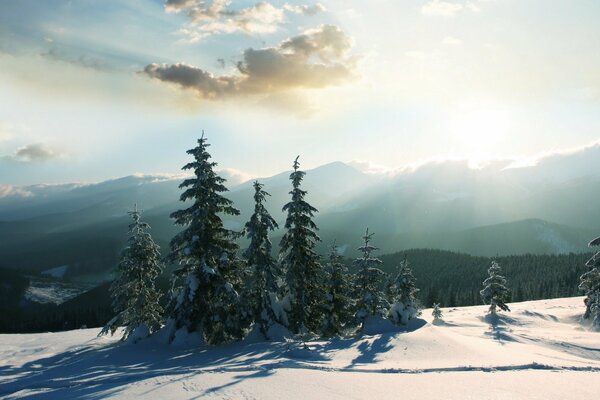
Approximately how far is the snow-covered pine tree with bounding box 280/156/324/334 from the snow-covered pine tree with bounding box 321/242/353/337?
143cm

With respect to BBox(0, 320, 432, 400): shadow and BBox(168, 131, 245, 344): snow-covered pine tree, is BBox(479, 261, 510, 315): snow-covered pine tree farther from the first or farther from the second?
BBox(168, 131, 245, 344): snow-covered pine tree

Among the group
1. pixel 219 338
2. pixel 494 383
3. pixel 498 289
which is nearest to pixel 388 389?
pixel 494 383

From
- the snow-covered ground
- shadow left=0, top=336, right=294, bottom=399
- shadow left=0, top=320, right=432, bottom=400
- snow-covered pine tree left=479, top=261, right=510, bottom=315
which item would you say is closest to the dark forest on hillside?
snow-covered pine tree left=479, top=261, right=510, bottom=315

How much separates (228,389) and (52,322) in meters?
131

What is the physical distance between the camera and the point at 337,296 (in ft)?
105

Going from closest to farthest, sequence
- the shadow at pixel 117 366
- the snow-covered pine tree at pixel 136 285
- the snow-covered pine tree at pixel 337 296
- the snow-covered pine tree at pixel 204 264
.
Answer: the shadow at pixel 117 366 → the snow-covered pine tree at pixel 204 264 → the snow-covered pine tree at pixel 136 285 → the snow-covered pine tree at pixel 337 296

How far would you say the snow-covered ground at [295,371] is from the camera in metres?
11.9

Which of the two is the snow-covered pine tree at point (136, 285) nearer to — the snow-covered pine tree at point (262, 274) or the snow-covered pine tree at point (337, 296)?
A: the snow-covered pine tree at point (262, 274)

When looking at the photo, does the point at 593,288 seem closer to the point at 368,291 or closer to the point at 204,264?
the point at 368,291

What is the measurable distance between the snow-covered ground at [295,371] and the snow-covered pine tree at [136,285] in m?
2.44

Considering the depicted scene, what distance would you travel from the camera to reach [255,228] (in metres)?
27.1

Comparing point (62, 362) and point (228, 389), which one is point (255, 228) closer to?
point (62, 362)

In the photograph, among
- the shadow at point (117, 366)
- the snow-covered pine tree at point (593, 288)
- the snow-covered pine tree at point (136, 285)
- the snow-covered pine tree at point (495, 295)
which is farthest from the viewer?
the snow-covered pine tree at point (495, 295)

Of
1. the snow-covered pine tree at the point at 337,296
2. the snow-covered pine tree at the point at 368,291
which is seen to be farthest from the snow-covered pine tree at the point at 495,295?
the snow-covered pine tree at the point at 337,296
